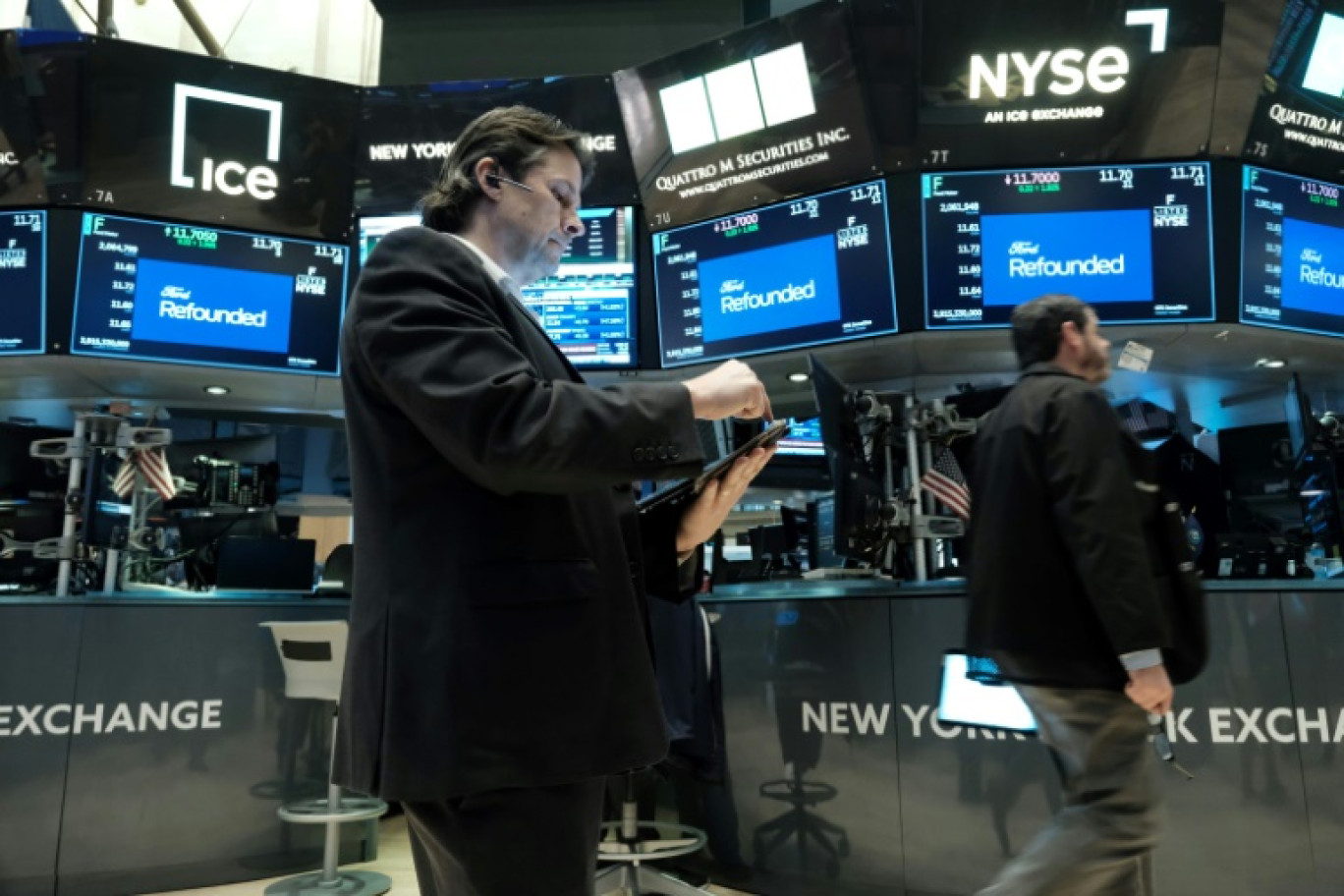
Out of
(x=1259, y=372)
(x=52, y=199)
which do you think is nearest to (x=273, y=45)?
(x=52, y=199)

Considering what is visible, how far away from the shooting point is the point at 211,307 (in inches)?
191

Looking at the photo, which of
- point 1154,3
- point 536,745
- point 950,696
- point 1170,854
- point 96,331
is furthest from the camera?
point 96,331

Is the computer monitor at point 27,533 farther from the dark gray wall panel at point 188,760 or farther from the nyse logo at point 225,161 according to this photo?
the nyse logo at point 225,161

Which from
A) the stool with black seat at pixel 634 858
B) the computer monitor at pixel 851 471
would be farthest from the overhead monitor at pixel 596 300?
the stool with black seat at pixel 634 858

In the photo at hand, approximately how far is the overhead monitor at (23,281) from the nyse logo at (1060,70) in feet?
13.9

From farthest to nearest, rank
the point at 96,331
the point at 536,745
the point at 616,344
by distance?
1. the point at 616,344
2. the point at 96,331
3. the point at 536,745

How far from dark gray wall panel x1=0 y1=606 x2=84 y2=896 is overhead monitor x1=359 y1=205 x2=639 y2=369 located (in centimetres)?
235

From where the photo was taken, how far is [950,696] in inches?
117

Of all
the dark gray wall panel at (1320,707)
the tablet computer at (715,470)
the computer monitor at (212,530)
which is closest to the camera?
the tablet computer at (715,470)

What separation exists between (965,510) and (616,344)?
6.32 ft

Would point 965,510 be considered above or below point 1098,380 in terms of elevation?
below

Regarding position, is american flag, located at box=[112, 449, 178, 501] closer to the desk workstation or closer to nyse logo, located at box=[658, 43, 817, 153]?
the desk workstation

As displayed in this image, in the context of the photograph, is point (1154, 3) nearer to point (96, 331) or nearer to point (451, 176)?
point (451, 176)

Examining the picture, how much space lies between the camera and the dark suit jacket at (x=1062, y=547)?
216cm
